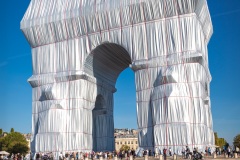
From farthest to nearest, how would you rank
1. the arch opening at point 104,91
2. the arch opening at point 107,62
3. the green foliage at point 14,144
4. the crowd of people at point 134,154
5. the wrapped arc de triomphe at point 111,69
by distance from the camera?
the green foliage at point 14,144 < the arch opening at point 104,91 < the arch opening at point 107,62 < the wrapped arc de triomphe at point 111,69 < the crowd of people at point 134,154

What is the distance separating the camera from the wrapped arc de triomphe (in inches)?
1549

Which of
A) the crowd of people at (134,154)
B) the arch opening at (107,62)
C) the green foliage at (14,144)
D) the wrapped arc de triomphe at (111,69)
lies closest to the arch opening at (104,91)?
the arch opening at (107,62)

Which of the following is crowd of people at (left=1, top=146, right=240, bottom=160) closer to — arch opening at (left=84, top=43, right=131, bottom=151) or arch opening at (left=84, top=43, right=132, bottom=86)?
arch opening at (left=84, top=43, right=131, bottom=151)

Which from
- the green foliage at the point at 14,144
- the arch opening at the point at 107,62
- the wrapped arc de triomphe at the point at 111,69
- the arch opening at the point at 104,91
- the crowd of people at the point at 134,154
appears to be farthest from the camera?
the green foliage at the point at 14,144

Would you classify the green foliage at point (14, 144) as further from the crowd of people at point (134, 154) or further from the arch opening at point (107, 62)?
the crowd of people at point (134, 154)

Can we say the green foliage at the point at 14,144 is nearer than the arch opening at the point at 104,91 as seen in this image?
No

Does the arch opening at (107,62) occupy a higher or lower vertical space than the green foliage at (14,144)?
higher

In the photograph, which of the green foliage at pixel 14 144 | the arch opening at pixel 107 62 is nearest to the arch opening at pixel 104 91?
the arch opening at pixel 107 62

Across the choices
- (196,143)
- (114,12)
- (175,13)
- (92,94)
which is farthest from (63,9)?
(196,143)

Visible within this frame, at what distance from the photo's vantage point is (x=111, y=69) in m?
52.9

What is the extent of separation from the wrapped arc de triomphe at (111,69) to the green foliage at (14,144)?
40.7m

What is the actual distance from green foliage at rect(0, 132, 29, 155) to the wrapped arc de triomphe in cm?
4067

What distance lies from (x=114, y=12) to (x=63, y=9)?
24.8 ft

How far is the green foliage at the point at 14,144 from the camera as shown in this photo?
85.4 meters
